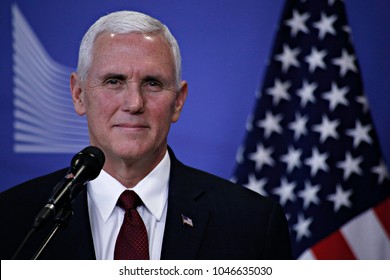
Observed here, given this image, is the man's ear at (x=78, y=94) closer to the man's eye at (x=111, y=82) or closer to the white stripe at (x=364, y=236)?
the man's eye at (x=111, y=82)

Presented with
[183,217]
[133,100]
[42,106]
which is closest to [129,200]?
[183,217]

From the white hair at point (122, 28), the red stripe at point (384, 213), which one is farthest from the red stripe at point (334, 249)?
the white hair at point (122, 28)

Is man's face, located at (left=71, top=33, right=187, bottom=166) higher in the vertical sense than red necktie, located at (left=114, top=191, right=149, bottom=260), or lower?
higher

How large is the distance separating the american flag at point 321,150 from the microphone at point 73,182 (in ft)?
5.22

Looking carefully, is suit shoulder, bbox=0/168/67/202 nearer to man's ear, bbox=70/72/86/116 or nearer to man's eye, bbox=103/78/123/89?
man's ear, bbox=70/72/86/116

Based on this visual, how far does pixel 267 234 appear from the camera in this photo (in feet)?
6.43

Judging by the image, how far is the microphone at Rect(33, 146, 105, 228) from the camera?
136cm

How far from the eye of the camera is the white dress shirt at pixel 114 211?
1861 mm

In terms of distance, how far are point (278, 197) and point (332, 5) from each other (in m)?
0.90

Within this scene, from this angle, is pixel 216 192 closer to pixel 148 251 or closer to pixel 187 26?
pixel 148 251

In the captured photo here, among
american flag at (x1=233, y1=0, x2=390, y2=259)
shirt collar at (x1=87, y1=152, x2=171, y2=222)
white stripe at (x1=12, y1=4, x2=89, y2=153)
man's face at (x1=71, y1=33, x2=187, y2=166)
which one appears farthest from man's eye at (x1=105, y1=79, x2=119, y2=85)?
american flag at (x1=233, y1=0, x2=390, y2=259)

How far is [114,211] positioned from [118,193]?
0.05m

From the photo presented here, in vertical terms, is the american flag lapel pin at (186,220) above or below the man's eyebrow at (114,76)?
below

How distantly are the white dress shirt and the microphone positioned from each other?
0.42 meters
